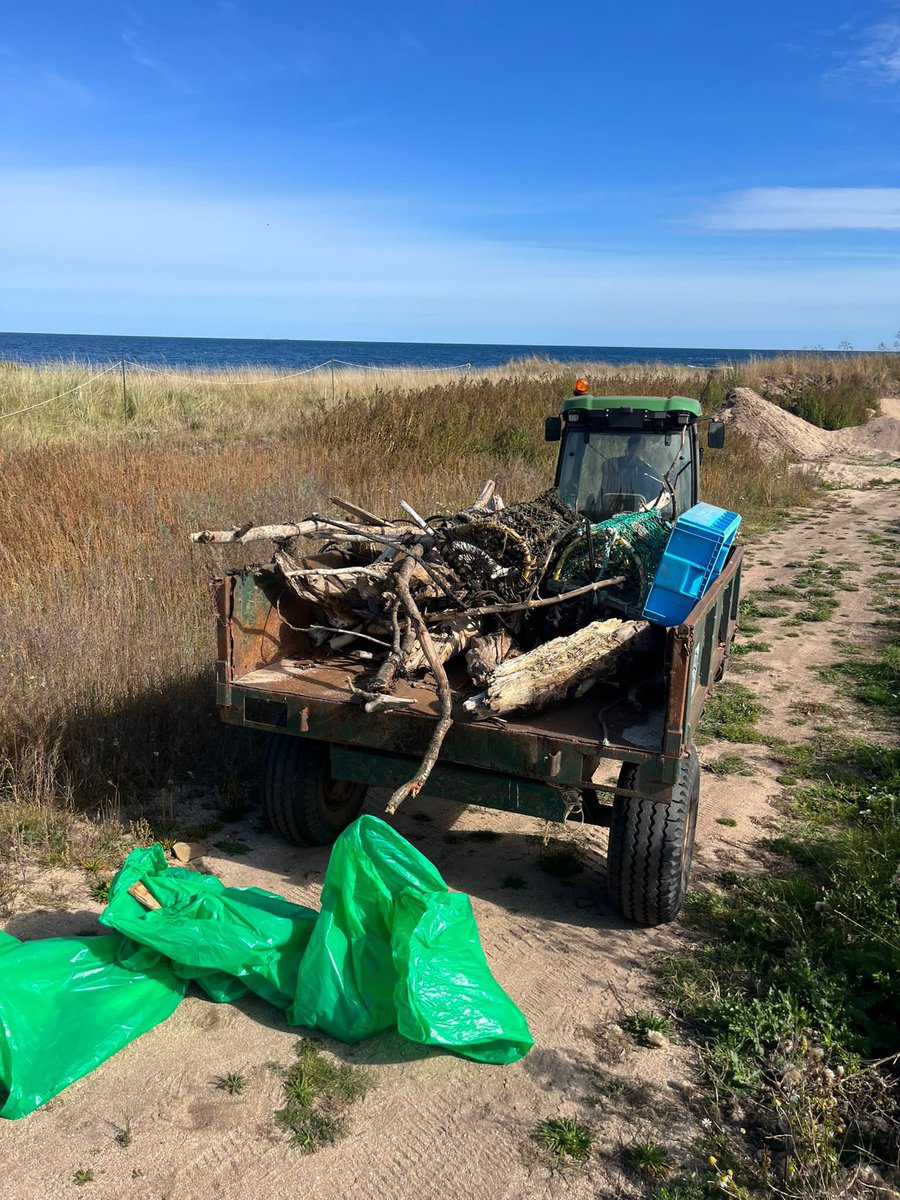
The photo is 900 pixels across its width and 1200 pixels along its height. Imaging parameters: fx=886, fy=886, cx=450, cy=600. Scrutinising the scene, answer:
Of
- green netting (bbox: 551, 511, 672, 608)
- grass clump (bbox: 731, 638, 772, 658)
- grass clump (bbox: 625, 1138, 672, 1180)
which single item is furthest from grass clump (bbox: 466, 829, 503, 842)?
grass clump (bbox: 731, 638, 772, 658)

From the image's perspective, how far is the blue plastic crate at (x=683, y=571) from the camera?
11.7ft

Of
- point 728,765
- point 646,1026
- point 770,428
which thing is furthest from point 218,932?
point 770,428

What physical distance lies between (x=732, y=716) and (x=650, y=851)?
2.75 m

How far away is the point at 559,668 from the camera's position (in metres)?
3.42

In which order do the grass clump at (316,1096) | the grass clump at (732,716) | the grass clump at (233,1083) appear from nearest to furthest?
the grass clump at (316,1096), the grass clump at (233,1083), the grass clump at (732,716)

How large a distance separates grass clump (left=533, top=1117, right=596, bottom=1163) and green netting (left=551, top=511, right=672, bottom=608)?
2.22 m

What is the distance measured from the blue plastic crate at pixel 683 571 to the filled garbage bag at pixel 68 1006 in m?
2.24

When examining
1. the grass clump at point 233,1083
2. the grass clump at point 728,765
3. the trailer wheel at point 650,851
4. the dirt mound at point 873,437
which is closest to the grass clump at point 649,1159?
the trailer wheel at point 650,851

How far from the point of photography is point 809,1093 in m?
2.56

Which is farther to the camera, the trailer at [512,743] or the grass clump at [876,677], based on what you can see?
the grass clump at [876,677]

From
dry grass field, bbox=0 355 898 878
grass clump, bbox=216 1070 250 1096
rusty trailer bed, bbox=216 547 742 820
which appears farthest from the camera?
dry grass field, bbox=0 355 898 878

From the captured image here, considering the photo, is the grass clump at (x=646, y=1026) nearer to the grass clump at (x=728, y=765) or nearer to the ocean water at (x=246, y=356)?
the grass clump at (x=728, y=765)

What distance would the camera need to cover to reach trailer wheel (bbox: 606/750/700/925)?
3.31 m

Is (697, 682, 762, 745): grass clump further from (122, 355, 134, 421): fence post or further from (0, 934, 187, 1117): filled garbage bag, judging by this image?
(122, 355, 134, 421): fence post
